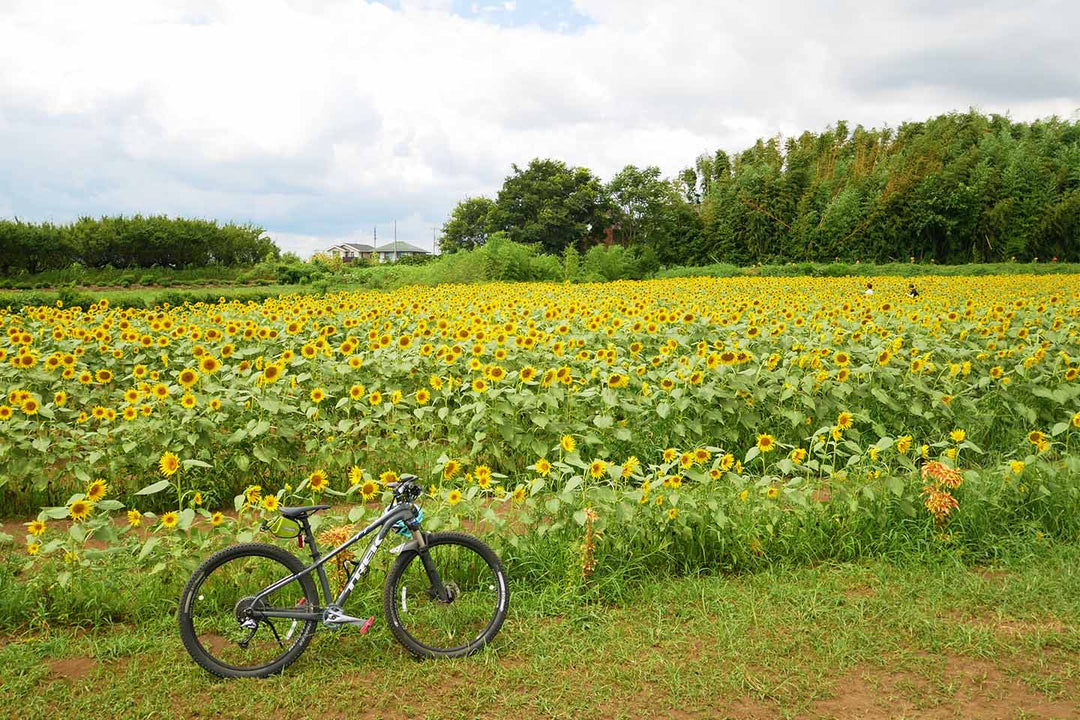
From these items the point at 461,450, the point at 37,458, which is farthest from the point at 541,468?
the point at 37,458

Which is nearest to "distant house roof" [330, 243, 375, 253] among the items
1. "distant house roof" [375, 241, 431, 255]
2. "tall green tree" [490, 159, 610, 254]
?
"distant house roof" [375, 241, 431, 255]

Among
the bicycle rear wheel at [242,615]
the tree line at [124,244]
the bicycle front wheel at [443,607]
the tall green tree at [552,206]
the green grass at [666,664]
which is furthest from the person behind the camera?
the tall green tree at [552,206]

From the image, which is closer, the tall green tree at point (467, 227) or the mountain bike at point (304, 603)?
the mountain bike at point (304, 603)

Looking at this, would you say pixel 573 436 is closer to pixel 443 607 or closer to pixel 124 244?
pixel 443 607

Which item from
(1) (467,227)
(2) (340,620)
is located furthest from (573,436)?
(1) (467,227)

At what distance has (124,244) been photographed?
28.5m

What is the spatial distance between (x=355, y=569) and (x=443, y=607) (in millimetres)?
401

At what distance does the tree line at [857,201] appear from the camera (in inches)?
1121

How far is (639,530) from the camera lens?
377 centimetres

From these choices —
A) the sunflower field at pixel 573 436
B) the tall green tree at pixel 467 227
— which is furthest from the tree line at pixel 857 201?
the sunflower field at pixel 573 436

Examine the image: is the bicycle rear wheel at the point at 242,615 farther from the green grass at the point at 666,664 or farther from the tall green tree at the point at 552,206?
the tall green tree at the point at 552,206

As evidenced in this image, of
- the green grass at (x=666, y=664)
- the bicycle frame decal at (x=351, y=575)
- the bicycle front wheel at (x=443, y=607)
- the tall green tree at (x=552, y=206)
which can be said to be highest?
the tall green tree at (x=552, y=206)

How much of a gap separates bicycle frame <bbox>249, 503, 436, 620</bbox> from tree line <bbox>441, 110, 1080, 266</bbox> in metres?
28.8

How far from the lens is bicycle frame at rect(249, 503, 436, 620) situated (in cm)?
301
